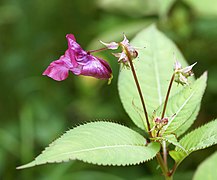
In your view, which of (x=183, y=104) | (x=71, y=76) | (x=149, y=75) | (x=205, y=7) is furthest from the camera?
(x=71, y=76)

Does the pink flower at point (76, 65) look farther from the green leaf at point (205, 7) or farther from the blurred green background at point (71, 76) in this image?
the green leaf at point (205, 7)

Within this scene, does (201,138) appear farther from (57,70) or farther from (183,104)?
(57,70)

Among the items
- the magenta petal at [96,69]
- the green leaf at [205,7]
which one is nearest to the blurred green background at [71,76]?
the green leaf at [205,7]

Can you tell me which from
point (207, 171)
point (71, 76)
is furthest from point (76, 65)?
point (71, 76)

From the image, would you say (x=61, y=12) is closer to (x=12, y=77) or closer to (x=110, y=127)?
(x=12, y=77)

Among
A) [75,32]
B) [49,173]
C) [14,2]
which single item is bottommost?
[49,173]

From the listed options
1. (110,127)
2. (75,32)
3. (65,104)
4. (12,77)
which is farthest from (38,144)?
(110,127)

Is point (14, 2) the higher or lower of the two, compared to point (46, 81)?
higher
